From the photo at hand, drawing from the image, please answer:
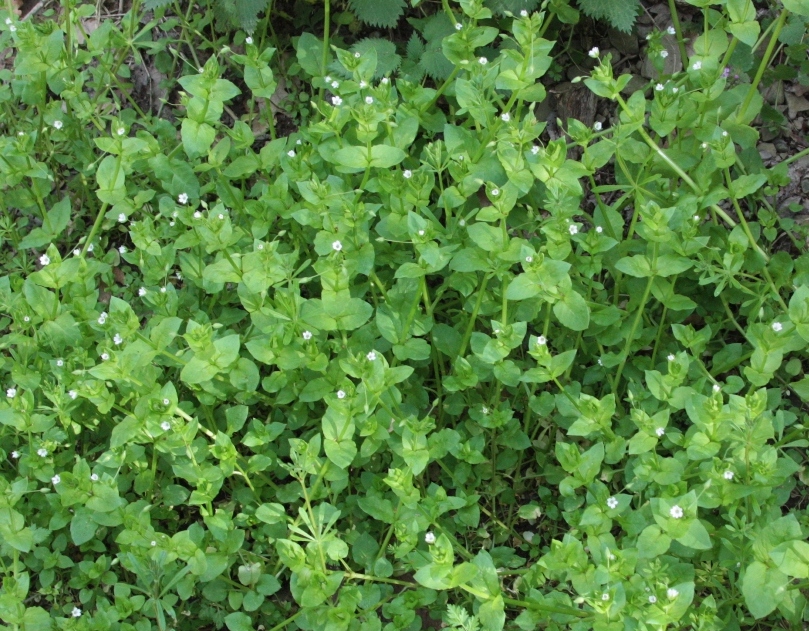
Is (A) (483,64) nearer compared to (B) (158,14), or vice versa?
(A) (483,64)

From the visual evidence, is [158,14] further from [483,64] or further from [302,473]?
[302,473]

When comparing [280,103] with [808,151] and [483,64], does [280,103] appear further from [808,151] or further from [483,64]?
[808,151]

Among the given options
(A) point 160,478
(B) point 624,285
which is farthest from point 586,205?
(A) point 160,478

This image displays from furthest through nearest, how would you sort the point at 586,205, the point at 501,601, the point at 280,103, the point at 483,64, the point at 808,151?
the point at 280,103 < the point at 586,205 < the point at 808,151 < the point at 483,64 < the point at 501,601

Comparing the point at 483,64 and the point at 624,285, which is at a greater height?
the point at 483,64

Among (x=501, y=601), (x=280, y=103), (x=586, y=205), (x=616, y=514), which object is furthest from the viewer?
(x=280, y=103)

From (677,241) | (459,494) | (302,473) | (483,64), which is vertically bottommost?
(459,494)
